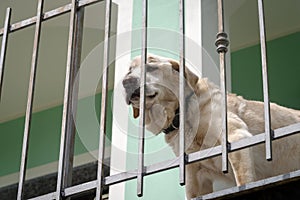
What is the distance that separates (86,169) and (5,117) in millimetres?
1319

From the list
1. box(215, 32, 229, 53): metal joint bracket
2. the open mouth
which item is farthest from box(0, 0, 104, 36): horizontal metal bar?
box(215, 32, 229, 53): metal joint bracket

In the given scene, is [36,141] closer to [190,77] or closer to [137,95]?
[190,77]

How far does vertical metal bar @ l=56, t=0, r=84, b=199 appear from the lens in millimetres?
4137

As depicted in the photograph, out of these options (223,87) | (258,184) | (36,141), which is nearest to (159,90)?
(223,87)

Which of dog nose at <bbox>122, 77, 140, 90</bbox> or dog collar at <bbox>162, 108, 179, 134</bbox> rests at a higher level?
dog nose at <bbox>122, 77, 140, 90</bbox>

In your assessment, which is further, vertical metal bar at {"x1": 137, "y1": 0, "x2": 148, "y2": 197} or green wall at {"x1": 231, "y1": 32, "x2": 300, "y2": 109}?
green wall at {"x1": 231, "y1": 32, "x2": 300, "y2": 109}

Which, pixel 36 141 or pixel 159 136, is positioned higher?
pixel 36 141

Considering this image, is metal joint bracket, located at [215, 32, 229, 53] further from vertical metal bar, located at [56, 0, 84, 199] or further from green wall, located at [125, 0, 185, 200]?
green wall, located at [125, 0, 185, 200]

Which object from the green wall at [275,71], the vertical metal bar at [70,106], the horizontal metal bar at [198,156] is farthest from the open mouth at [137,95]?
the green wall at [275,71]

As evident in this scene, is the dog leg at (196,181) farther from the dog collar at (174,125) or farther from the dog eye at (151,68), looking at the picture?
the dog eye at (151,68)

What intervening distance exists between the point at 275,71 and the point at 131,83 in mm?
2362

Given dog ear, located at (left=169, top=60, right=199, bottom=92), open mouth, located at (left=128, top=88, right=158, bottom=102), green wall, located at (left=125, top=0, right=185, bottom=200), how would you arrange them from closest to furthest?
open mouth, located at (left=128, top=88, right=158, bottom=102) → dog ear, located at (left=169, top=60, right=199, bottom=92) → green wall, located at (left=125, top=0, right=185, bottom=200)

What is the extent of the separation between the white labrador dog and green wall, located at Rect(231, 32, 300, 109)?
166 cm

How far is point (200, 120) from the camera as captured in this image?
4.51 meters
